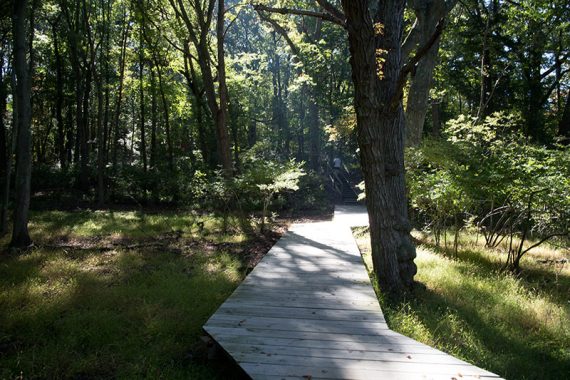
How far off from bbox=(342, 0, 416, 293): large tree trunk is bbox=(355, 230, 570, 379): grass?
0.60 metres

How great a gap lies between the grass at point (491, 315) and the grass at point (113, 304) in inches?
99.5

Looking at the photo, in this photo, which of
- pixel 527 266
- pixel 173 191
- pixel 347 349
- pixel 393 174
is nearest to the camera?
pixel 347 349

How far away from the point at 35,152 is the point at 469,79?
31611 millimetres

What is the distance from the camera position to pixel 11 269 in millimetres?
6355

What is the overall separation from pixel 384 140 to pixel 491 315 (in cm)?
292

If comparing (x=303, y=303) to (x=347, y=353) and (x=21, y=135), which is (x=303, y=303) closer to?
(x=347, y=353)

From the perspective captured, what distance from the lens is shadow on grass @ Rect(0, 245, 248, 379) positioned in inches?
140

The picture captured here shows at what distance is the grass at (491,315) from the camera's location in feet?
13.6

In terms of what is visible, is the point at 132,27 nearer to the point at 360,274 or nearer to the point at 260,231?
the point at 260,231

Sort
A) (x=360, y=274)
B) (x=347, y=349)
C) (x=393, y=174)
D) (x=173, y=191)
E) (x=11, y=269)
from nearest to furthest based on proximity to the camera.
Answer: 1. (x=347, y=349)
2. (x=393, y=174)
3. (x=360, y=274)
4. (x=11, y=269)
5. (x=173, y=191)

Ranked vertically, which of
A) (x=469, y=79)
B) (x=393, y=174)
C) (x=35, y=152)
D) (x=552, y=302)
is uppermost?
(x=469, y=79)

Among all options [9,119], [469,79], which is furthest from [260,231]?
[9,119]

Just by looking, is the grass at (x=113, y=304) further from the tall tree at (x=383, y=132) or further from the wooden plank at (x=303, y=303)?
the tall tree at (x=383, y=132)

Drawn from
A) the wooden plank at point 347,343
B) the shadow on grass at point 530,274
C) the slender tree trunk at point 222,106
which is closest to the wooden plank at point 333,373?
the wooden plank at point 347,343
